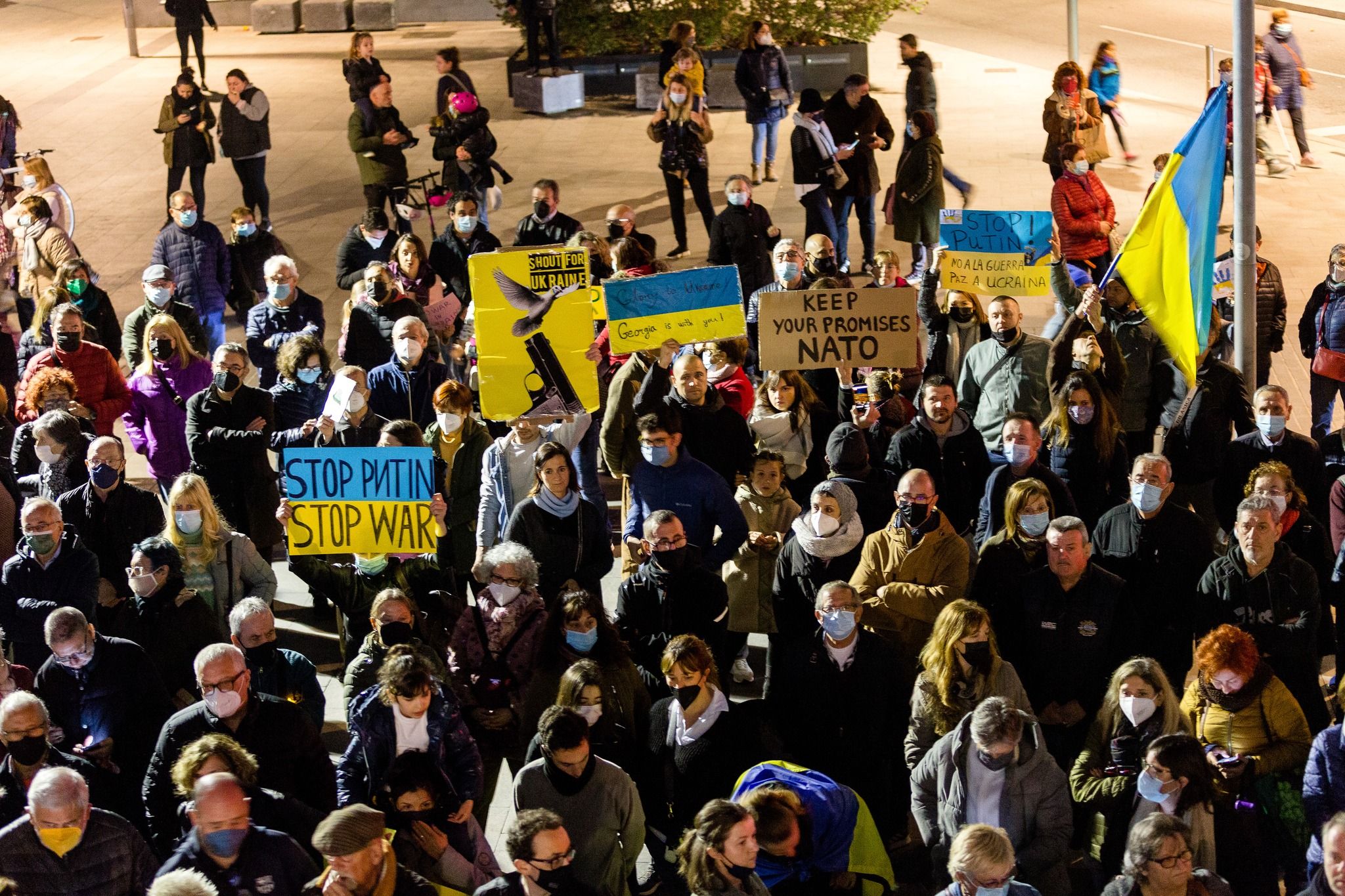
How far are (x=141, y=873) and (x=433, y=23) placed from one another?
2672 centimetres

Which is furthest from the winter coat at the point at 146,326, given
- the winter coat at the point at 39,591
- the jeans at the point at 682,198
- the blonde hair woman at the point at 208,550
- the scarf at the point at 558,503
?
the jeans at the point at 682,198

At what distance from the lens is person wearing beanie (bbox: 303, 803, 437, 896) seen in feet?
22.0

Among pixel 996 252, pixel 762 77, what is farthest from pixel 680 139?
pixel 996 252

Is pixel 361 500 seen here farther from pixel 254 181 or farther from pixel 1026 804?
pixel 254 181

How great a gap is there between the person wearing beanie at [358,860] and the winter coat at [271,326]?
649 centimetres

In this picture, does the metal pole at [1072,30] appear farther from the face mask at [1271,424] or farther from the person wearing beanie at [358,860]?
the person wearing beanie at [358,860]

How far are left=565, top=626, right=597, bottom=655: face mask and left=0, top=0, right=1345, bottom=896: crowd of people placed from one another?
33 millimetres

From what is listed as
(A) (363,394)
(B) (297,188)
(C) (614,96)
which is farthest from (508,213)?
(A) (363,394)

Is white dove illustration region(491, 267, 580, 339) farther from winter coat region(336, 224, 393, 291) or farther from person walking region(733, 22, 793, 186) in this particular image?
person walking region(733, 22, 793, 186)

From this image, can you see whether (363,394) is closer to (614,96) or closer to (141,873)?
→ (141,873)

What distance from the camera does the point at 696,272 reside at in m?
11.2

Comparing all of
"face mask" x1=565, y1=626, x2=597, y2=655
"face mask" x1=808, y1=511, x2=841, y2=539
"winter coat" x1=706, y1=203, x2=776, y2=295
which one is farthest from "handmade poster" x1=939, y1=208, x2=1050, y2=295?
"face mask" x1=565, y1=626, x2=597, y2=655

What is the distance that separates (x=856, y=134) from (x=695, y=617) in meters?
8.88

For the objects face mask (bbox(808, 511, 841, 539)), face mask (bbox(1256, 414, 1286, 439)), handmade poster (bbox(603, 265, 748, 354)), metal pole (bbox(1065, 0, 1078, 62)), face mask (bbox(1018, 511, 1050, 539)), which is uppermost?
metal pole (bbox(1065, 0, 1078, 62))
